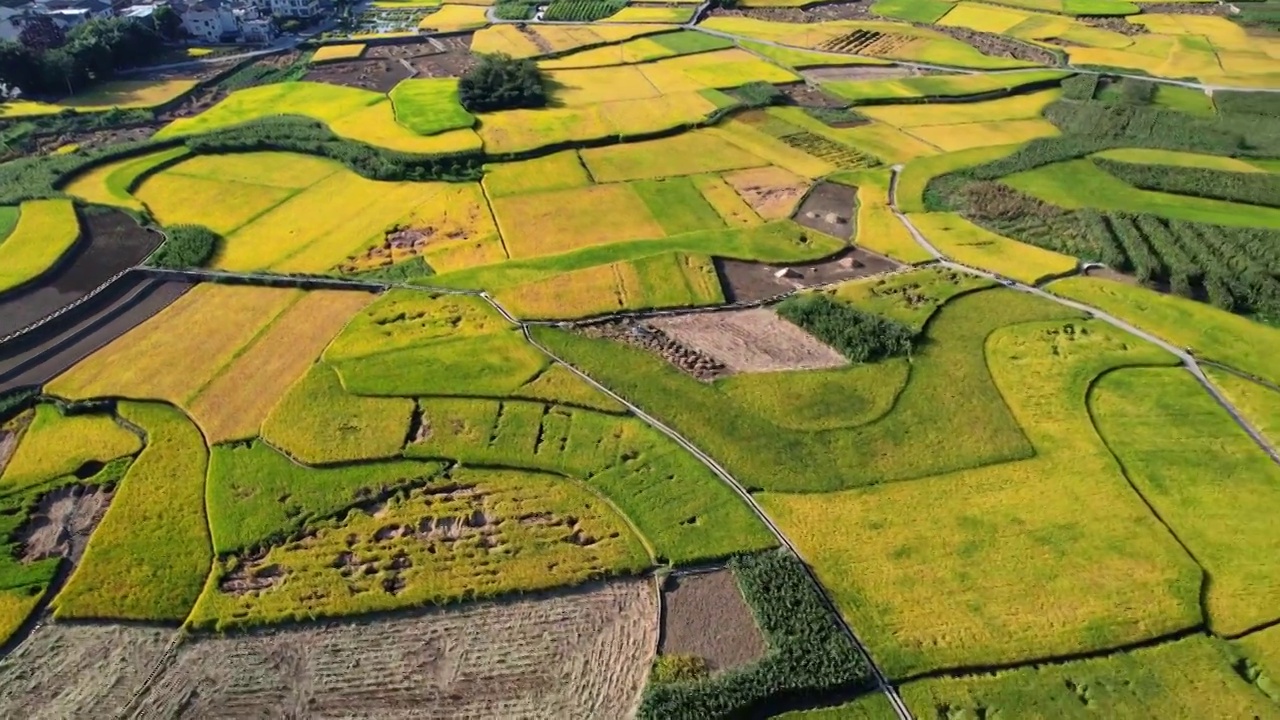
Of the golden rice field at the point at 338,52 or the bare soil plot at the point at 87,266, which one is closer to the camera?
the bare soil plot at the point at 87,266

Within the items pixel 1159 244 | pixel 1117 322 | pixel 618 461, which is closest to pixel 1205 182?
pixel 1159 244

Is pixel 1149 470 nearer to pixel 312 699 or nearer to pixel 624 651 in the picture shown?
pixel 624 651

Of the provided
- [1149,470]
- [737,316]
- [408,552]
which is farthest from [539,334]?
[1149,470]

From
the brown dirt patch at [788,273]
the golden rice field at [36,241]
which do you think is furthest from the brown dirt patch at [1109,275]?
the golden rice field at [36,241]

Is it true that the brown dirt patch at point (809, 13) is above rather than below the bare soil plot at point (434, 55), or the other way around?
above

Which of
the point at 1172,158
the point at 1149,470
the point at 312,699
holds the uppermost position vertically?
the point at 1172,158

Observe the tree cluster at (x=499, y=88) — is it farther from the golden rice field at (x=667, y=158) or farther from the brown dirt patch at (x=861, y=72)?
the brown dirt patch at (x=861, y=72)

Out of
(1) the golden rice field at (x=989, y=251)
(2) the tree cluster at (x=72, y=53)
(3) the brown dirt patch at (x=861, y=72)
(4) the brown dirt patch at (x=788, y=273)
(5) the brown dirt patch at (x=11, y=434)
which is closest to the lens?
(5) the brown dirt patch at (x=11, y=434)
